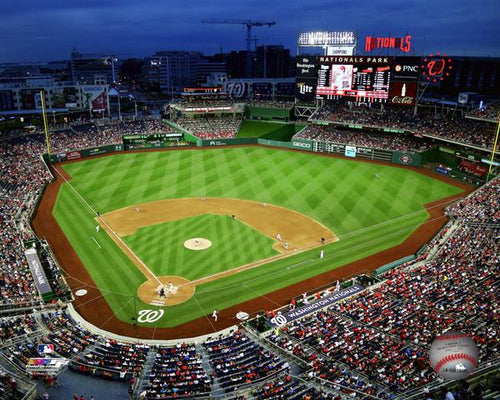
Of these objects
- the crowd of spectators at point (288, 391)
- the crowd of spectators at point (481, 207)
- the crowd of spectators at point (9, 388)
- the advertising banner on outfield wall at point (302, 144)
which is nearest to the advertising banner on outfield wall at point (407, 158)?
the advertising banner on outfield wall at point (302, 144)

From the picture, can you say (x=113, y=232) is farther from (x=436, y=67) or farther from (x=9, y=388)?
(x=436, y=67)

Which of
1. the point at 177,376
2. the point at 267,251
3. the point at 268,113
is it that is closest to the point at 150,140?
the point at 268,113

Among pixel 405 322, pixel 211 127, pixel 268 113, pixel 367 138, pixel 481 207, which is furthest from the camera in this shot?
Result: pixel 268 113

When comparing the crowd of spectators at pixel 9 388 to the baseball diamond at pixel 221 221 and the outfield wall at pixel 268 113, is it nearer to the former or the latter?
the baseball diamond at pixel 221 221

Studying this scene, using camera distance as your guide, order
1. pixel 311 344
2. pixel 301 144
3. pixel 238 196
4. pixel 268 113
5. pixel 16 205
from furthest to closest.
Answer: pixel 268 113 → pixel 301 144 → pixel 238 196 → pixel 16 205 → pixel 311 344

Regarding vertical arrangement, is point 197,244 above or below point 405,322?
below

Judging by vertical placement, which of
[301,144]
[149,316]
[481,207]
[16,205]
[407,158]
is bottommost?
[149,316]

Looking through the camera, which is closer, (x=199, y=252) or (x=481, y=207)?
(x=199, y=252)

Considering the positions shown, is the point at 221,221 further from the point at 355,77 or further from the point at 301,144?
the point at 355,77
